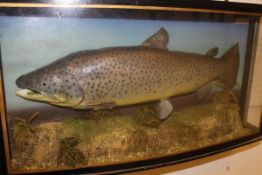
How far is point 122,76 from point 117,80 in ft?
0.05

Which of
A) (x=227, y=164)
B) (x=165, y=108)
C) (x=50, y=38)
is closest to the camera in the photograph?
(x=50, y=38)

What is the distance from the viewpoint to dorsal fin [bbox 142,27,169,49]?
0.62 metres

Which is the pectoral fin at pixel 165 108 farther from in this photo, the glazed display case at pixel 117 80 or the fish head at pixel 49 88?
→ the fish head at pixel 49 88

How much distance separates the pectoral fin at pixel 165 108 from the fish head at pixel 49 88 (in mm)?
205

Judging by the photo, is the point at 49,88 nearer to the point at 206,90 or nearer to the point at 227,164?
the point at 206,90

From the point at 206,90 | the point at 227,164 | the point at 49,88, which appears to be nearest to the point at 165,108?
the point at 206,90

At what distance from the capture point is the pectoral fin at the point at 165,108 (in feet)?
2.19

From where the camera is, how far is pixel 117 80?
1.95 feet

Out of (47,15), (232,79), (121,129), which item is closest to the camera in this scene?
(47,15)

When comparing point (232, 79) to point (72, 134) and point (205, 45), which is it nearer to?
point (205, 45)

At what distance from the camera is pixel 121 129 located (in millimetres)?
630

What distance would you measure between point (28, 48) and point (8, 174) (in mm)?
270

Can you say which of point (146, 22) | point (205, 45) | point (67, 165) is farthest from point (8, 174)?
point (205, 45)

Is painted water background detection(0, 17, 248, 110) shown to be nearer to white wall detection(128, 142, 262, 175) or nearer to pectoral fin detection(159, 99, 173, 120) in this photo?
pectoral fin detection(159, 99, 173, 120)
